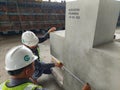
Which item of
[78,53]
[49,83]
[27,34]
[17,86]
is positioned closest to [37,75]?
[49,83]

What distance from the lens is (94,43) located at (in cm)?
118

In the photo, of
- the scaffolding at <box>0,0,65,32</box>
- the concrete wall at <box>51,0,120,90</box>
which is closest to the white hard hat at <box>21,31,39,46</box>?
the concrete wall at <box>51,0,120,90</box>

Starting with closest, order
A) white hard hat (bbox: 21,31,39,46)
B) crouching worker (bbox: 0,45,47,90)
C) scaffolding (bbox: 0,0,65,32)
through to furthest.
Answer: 1. crouching worker (bbox: 0,45,47,90)
2. white hard hat (bbox: 21,31,39,46)
3. scaffolding (bbox: 0,0,65,32)

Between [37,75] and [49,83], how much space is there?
31cm

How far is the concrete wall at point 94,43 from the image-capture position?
41.4 inches

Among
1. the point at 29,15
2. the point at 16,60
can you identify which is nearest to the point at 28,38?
the point at 16,60

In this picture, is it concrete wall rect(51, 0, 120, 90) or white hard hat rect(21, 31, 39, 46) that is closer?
concrete wall rect(51, 0, 120, 90)

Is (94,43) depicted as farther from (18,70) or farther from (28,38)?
(28,38)

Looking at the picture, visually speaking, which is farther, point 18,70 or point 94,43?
point 94,43

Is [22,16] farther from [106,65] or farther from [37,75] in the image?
[106,65]

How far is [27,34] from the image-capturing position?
84.4 inches

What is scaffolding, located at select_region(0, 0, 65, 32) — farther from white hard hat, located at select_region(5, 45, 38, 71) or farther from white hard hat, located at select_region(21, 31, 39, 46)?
white hard hat, located at select_region(5, 45, 38, 71)

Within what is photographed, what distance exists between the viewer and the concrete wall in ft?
3.45

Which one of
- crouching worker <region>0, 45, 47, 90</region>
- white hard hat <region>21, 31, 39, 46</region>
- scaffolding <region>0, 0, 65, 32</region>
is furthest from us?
scaffolding <region>0, 0, 65, 32</region>
